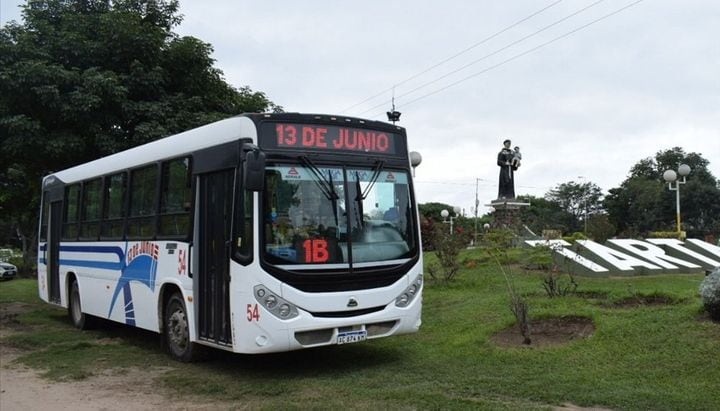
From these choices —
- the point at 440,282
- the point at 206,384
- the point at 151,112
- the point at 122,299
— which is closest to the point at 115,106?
the point at 151,112

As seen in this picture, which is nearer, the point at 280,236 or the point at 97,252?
the point at 280,236

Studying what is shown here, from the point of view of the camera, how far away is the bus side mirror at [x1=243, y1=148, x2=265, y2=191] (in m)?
7.09

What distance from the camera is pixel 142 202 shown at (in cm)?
1003

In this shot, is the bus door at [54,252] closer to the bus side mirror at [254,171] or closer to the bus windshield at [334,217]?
the bus windshield at [334,217]

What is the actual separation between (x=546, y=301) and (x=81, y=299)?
27.9 feet

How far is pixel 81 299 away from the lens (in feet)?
41.3

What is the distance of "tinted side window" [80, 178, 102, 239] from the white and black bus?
2405 mm

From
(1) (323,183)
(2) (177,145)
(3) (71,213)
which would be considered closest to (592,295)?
(1) (323,183)

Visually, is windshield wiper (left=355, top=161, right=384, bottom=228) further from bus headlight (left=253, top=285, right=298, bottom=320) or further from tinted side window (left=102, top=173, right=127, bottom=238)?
tinted side window (left=102, top=173, right=127, bottom=238)

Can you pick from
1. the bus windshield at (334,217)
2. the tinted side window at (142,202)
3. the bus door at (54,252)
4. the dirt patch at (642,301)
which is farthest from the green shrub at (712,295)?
the bus door at (54,252)

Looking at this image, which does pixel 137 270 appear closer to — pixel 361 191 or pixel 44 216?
pixel 361 191

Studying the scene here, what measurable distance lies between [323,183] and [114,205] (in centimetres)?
494

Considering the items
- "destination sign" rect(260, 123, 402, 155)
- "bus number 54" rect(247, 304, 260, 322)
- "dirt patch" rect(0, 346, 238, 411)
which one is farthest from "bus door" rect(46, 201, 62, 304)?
"bus number 54" rect(247, 304, 260, 322)

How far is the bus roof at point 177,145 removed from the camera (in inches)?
310
